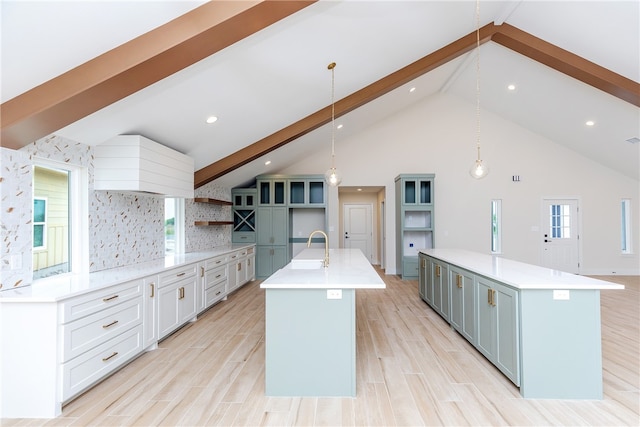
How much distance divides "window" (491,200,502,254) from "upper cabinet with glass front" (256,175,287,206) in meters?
4.74

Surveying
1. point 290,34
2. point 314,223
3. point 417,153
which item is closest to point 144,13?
point 290,34

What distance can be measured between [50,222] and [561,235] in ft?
29.6

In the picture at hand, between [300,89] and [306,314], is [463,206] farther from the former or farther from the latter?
[306,314]

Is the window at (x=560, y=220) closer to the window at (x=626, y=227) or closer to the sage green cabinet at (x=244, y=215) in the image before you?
the window at (x=626, y=227)

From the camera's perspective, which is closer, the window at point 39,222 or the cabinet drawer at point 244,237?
the window at point 39,222

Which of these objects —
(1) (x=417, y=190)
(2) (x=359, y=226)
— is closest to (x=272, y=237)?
(2) (x=359, y=226)

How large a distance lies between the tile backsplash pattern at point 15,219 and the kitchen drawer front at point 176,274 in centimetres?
105

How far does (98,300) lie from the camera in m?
2.39

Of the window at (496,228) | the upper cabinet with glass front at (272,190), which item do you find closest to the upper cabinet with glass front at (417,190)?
the window at (496,228)

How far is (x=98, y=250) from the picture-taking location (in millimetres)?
3146

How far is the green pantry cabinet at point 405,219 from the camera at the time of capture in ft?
21.8

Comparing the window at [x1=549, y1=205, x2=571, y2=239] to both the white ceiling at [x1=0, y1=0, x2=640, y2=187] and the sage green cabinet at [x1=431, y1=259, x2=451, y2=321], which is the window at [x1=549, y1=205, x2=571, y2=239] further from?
the sage green cabinet at [x1=431, y1=259, x2=451, y2=321]

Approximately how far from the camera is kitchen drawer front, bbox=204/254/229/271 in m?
4.37

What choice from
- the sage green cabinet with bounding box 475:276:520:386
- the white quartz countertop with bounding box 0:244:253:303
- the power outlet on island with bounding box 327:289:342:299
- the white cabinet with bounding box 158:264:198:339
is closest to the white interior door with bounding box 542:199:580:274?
the sage green cabinet with bounding box 475:276:520:386
